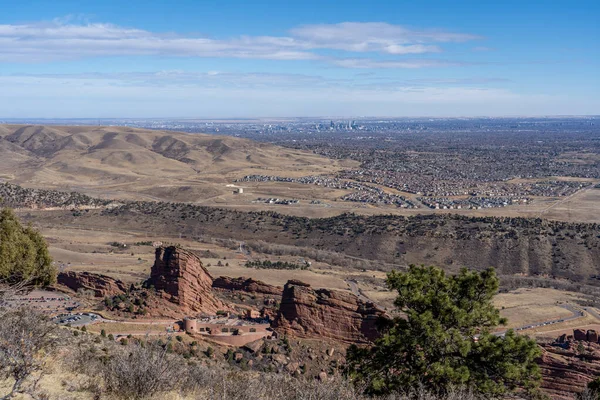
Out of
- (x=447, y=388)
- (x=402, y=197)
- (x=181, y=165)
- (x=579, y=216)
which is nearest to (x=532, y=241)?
(x=579, y=216)

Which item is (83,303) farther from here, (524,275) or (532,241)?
(532,241)

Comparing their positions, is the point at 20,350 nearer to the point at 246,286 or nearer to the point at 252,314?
the point at 252,314

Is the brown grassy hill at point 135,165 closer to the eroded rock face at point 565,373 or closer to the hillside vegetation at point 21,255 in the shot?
the hillside vegetation at point 21,255

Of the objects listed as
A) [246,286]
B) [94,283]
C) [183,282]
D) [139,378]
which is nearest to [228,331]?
[183,282]

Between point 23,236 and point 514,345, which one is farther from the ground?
point 23,236

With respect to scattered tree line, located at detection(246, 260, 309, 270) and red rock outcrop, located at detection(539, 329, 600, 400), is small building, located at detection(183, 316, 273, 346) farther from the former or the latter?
scattered tree line, located at detection(246, 260, 309, 270)

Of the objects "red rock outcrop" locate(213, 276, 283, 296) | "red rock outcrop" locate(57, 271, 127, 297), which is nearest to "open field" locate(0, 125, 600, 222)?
"red rock outcrop" locate(213, 276, 283, 296)

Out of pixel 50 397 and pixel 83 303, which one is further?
pixel 83 303
